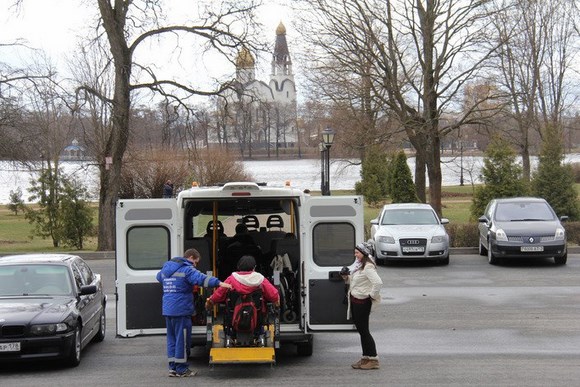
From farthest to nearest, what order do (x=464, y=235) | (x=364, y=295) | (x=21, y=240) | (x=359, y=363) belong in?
(x=21, y=240), (x=464, y=235), (x=359, y=363), (x=364, y=295)

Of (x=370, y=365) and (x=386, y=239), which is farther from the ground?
(x=386, y=239)

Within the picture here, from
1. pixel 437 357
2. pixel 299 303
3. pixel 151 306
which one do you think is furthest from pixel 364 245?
pixel 151 306

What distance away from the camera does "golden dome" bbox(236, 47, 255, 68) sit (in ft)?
99.5

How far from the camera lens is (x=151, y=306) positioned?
1159 cm

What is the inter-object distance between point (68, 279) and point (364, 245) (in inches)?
167

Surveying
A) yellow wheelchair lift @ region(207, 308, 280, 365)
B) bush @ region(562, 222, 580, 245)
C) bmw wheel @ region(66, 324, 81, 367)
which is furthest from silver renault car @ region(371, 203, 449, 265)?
bmw wheel @ region(66, 324, 81, 367)

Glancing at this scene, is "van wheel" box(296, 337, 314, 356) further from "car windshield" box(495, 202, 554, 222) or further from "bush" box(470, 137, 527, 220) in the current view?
"bush" box(470, 137, 527, 220)

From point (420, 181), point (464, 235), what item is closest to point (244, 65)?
point (464, 235)

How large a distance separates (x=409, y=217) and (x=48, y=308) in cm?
1523

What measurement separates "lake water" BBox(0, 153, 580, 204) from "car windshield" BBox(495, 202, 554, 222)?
2809cm

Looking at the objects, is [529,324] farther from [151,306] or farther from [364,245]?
[151,306]

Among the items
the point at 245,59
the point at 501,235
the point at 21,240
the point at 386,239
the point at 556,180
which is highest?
the point at 245,59

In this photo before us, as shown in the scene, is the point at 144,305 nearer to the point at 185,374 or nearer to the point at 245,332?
the point at 185,374

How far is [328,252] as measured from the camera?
11.7m
